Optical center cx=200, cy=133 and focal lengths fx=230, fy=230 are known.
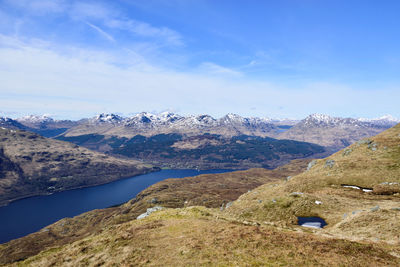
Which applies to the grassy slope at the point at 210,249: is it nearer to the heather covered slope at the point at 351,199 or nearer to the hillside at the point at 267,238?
the hillside at the point at 267,238

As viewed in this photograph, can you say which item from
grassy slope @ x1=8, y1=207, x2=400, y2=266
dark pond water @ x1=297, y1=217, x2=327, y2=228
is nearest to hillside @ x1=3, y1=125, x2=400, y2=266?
grassy slope @ x1=8, y1=207, x2=400, y2=266

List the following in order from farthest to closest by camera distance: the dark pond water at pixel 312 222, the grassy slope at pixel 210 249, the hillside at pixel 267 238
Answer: the dark pond water at pixel 312 222 → the hillside at pixel 267 238 → the grassy slope at pixel 210 249

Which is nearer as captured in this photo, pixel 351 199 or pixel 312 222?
pixel 312 222

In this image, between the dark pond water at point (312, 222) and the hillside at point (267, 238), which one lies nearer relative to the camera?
the hillside at point (267, 238)

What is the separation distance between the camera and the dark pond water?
1779 inches

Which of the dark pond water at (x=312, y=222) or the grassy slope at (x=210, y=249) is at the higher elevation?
the grassy slope at (x=210, y=249)

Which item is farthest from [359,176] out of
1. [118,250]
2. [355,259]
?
[118,250]

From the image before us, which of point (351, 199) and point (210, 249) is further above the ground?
point (210, 249)

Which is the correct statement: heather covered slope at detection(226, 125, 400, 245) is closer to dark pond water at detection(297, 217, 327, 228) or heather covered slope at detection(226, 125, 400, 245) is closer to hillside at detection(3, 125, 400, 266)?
hillside at detection(3, 125, 400, 266)

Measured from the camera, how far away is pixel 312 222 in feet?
153

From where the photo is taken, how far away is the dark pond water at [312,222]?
4519cm

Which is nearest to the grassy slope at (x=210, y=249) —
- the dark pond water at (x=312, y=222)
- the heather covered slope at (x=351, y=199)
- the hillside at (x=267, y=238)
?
the hillside at (x=267, y=238)

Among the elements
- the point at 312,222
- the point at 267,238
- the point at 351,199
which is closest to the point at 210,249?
the point at 267,238

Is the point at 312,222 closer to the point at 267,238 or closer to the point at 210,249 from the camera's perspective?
the point at 267,238
